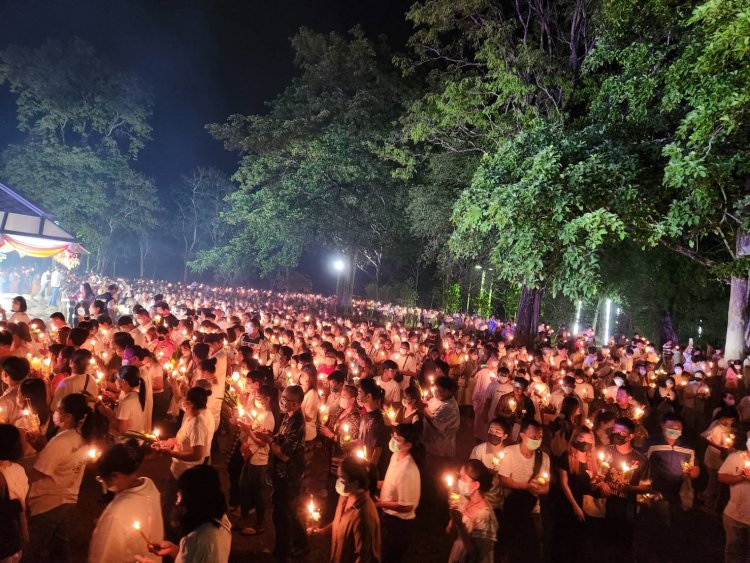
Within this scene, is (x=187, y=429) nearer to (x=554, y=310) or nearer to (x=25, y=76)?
(x=554, y=310)

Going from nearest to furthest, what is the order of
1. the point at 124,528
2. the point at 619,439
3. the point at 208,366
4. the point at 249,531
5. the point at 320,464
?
1. the point at 124,528
2. the point at 619,439
3. the point at 249,531
4. the point at 208,366
5. the point at 320,464

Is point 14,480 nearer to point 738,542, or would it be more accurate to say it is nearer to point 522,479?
point 522,479

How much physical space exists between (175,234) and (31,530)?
53298 mm

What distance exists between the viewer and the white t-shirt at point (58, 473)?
394cm

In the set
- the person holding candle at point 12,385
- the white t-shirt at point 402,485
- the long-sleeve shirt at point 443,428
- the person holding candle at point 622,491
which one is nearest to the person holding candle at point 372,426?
the white t-shirt at point 402,485

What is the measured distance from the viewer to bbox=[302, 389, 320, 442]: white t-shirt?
20.8 ft

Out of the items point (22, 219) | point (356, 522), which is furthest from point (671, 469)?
point (22, 219)

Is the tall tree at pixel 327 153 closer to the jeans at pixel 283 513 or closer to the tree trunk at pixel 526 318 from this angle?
the tree trunk at pixel 526 318

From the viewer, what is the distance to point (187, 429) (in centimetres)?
471

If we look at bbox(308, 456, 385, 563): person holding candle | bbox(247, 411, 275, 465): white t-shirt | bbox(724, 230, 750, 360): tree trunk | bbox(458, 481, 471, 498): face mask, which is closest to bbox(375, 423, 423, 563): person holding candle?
bbox(458, 481, 471, 498): face mask

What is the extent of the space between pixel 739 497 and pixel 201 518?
17.4 feet

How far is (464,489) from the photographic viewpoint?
13.3 feet

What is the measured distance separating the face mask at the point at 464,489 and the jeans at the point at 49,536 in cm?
312

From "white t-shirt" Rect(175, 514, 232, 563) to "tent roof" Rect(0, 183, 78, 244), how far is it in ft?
50.3
